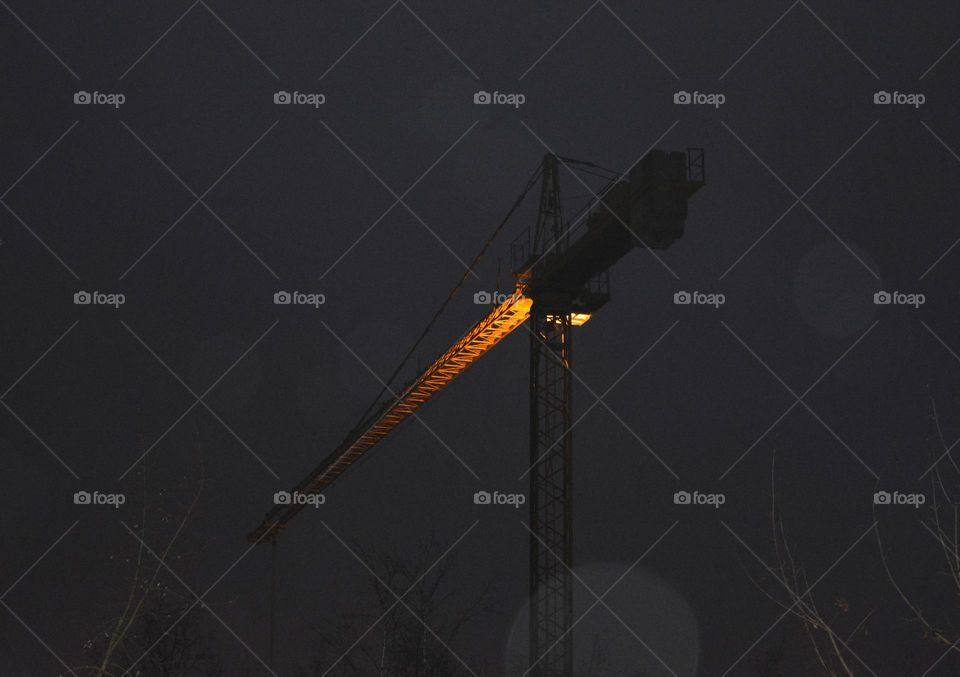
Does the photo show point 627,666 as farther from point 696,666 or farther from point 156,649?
point 156,649

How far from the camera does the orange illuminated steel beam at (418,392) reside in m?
35.8

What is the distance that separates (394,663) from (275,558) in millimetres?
43960

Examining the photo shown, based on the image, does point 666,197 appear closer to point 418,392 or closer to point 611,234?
point 611,234

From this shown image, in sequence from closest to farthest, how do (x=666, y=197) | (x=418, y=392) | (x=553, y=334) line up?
(x=666, y=197), (x=553, y=334), (x=418, y=392)

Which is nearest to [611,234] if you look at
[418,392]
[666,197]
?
[666,197]

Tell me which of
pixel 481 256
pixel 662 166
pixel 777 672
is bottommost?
pixel 777 672

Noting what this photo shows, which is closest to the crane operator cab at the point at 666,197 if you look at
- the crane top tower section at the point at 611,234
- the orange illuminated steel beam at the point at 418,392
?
the crane top tower section at the point at 611,234

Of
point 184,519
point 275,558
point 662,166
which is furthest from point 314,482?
point 184,519

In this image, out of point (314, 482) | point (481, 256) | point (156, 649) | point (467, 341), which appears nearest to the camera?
point (156, 649)

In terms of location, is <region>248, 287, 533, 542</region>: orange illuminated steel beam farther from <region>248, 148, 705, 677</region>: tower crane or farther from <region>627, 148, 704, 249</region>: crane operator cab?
<region>627, 148, 704, 249</region>: crane operator cab

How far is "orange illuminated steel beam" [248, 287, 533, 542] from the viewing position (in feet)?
117

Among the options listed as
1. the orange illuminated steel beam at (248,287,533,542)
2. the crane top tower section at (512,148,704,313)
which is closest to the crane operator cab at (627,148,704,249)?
Result: the crane top tower section at (512,148,704,313)

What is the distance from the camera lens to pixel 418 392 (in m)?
44.2

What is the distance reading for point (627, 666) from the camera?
35500 mm
